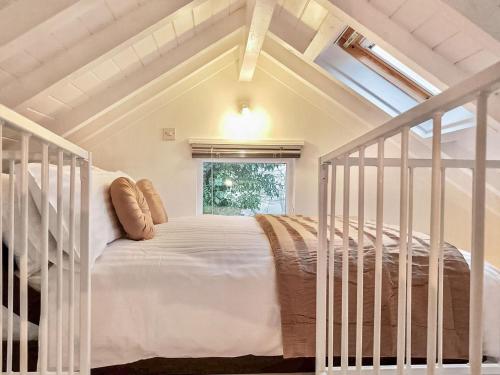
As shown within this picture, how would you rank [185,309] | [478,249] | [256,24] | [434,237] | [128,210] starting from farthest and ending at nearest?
[256,24], [128,210], [185,309], [434,237], [478,249]

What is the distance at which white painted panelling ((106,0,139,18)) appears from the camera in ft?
5.94

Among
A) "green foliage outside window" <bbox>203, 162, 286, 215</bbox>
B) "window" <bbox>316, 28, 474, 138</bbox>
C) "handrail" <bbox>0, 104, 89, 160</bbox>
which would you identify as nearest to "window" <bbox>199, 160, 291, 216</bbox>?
"green foliage outside window" <bbox>203, 162, 286, 215</bbox>

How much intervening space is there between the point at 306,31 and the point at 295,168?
153cm

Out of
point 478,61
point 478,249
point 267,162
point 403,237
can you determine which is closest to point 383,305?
point 403,237

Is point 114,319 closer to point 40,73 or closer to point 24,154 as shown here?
point 24,154

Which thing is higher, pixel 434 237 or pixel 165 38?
pixel 165 38

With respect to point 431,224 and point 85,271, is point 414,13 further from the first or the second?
point 85,271

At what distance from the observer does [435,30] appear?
6.15 feet

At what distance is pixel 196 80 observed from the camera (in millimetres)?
3713

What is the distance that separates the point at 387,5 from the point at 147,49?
1.61 metres

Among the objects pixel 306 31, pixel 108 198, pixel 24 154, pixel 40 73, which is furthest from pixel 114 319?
pixel 306 31

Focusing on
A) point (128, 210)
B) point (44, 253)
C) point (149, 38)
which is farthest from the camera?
point (149, 38)

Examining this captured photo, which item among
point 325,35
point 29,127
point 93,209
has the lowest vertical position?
point 93,209

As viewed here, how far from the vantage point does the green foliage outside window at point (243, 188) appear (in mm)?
3879
